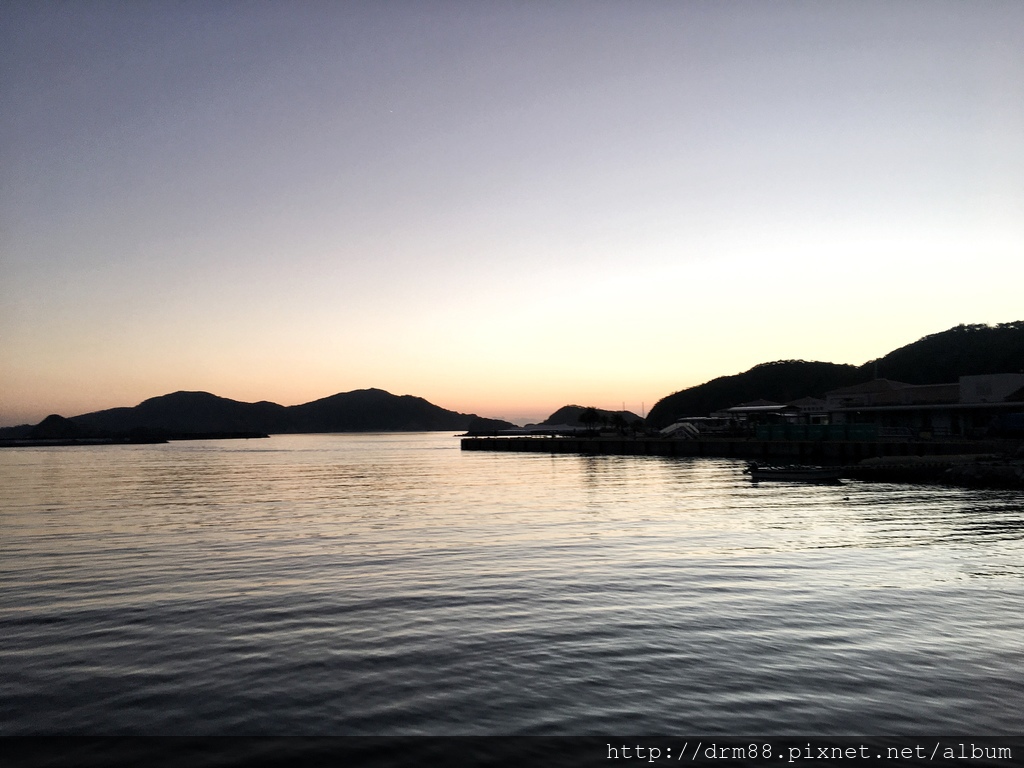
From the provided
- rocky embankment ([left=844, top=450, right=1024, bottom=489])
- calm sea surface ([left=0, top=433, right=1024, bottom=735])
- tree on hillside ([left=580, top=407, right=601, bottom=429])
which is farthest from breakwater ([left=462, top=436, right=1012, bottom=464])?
tree on hillside ([left=580, top=407, right=601, bottom=429])

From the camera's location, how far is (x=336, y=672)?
1151 centimetres

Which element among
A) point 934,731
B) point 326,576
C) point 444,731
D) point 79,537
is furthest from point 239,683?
point 79,537

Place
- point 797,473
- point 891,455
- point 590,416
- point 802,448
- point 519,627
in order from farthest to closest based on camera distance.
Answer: point 590,416
point 802,448
point 891,455
point 797,473
point 519,627

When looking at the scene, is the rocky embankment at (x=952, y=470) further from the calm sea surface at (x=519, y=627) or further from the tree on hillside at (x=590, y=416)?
the tree on hillside at (x=590, y=416)

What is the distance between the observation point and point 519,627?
14.3 metres

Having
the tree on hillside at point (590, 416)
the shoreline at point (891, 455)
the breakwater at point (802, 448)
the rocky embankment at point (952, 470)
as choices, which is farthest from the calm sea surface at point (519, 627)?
the tree on hillside at point (590, 416)

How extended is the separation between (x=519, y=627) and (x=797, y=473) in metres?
46.8

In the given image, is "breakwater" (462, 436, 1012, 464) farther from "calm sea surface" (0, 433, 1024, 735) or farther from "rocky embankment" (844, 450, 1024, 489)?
"calm sea surface" (0, 433, 1024, 735)

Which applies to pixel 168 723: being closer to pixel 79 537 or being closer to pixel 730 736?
pixel 730 736

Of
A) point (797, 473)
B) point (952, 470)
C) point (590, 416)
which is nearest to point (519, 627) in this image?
point (952, 470)

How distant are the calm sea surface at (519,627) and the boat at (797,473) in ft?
66.3

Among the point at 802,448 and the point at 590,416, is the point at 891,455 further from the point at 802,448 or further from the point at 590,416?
the point at 590,416

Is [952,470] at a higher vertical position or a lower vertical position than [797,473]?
Answer: higher

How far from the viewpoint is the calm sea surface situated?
980 cm
